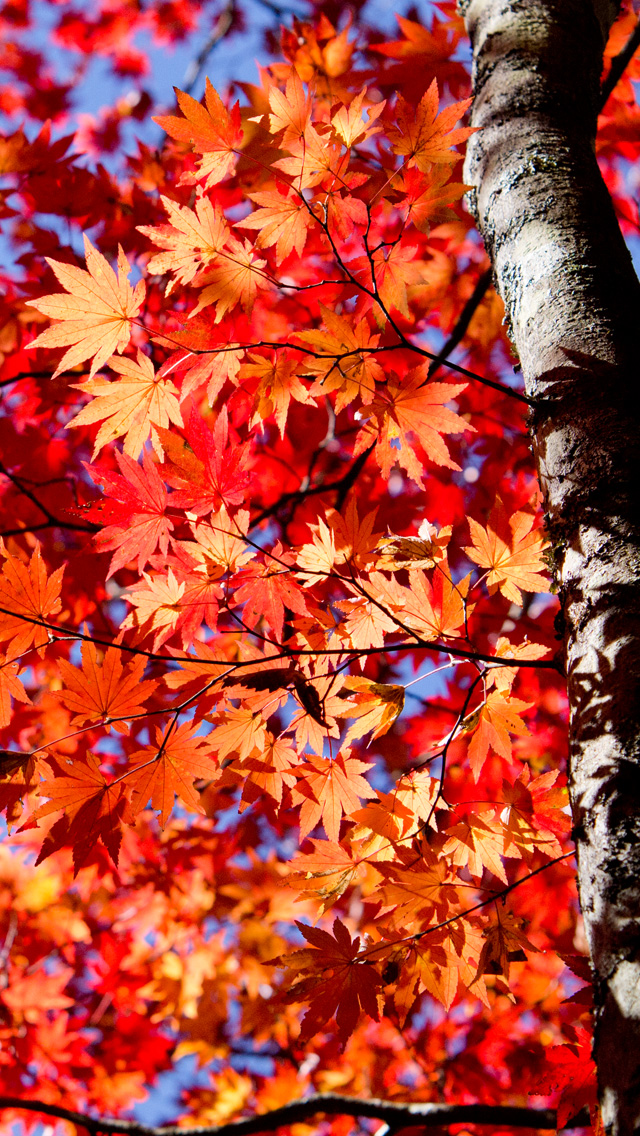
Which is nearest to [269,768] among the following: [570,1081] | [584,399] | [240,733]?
[240,733]

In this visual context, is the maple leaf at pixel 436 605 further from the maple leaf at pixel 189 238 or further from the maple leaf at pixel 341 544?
the maple leaf at pixel 189 238

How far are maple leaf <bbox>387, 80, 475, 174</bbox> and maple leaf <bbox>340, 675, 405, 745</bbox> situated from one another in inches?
39.6

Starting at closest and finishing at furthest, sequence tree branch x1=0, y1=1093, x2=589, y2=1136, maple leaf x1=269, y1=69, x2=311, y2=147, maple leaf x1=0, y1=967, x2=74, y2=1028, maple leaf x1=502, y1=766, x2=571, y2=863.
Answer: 1. maple leaf x1=502, y1=766, x2=571, y2=863
2. maple leaf x1=269, y1=69, x2=311, y2=147
3. tree branch x1=0, y1=1093, x2=589, y2=1136
4. maple leaf x1=0, y1=967, x2=74, y2=1028

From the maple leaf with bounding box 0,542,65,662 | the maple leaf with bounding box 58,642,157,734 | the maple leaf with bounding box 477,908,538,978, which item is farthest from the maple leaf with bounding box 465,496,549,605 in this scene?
the maple leaf with bounding box 0,542,65,662

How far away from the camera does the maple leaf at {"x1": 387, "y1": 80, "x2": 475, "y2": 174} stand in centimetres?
135

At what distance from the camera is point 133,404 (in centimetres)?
148

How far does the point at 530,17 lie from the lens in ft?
5.59

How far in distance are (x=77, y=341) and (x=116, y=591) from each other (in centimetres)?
203

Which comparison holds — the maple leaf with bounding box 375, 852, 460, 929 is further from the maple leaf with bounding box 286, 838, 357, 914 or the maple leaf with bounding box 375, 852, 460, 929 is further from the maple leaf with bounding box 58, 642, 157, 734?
the maple leaf with bounding box 58, 642, 157, 734

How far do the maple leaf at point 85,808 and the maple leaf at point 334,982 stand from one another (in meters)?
0.38

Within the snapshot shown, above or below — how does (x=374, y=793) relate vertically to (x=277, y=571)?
below

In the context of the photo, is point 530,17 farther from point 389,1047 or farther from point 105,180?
point 389,1047

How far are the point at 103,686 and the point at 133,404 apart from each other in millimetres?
585

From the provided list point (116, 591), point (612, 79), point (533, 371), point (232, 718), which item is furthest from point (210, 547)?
point (116, 591)
